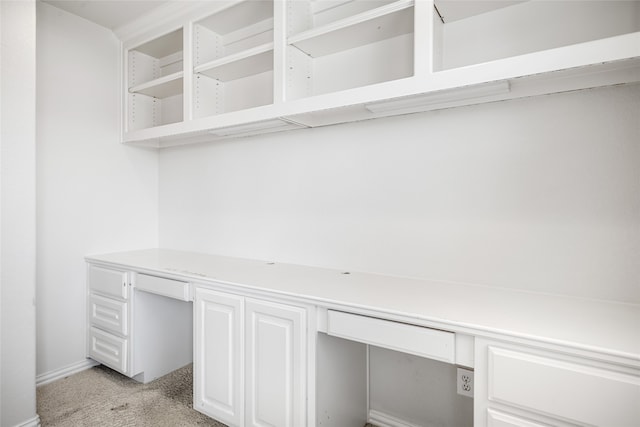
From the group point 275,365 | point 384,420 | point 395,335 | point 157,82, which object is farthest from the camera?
point 157,82

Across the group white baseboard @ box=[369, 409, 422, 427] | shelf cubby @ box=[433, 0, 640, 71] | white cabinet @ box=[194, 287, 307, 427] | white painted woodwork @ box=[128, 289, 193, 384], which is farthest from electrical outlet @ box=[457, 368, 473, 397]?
white painted woodwork @ box=[128, 289, 193, 384]

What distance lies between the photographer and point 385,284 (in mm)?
1646

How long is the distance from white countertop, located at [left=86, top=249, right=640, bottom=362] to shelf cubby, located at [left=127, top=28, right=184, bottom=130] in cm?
119

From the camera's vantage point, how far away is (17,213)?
5.69ft

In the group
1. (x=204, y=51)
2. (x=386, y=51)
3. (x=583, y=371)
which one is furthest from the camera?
(x=204, y=51)

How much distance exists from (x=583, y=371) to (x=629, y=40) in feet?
3.12

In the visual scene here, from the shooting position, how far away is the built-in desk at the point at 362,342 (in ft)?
3.30

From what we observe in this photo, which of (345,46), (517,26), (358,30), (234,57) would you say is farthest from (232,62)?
(517,26)

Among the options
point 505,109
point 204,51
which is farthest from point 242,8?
point 505,109

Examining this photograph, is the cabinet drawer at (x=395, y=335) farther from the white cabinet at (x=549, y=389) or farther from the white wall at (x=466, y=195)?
the white wall at (x=466, y=195)

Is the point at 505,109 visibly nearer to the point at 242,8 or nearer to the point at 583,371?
the point at 583,371

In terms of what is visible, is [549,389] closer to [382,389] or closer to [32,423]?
[382,389]

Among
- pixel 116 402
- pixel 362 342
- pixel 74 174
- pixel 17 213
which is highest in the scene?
pixel 74 174

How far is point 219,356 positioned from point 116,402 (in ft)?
2.66
